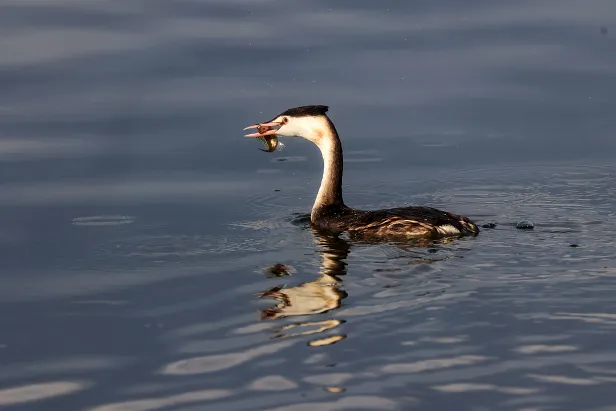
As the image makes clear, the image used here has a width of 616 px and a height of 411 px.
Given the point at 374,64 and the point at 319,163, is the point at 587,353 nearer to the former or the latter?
the point at 319,163

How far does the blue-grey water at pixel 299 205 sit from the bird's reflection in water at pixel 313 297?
0.11 ft

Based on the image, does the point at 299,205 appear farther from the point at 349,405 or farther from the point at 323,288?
the point at 349,405

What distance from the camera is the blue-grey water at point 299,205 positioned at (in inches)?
320

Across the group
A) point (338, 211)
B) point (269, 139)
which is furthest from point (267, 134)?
point (338, 211)

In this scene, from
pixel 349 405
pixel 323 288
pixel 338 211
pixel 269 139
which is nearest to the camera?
pixel 349 405

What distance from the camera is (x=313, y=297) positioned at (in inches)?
389

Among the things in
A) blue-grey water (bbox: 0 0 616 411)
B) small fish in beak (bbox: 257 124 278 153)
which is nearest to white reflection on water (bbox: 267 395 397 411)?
blue-grey water (bbox: 0 0 616 411)

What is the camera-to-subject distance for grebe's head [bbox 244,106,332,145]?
13.0 m

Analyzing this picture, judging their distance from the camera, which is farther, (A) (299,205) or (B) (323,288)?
(A) (299,205)

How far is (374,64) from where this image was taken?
53.8 ft

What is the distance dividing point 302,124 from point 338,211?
3.20 ft

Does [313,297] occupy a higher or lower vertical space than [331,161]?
lower

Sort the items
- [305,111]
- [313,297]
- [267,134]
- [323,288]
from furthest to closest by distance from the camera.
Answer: [267,134]
[305,111]
[323,288]
[313,297]

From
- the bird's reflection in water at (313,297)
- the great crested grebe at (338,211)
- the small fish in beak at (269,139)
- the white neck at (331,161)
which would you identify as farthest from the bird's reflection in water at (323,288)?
the small fish in beak at (269,139)
